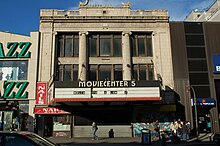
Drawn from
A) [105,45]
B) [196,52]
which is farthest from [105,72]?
[196,52]

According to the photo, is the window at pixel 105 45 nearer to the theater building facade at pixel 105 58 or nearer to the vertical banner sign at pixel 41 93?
the theater building facade at pixel 105 58

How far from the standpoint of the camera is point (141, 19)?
31281 millimetres

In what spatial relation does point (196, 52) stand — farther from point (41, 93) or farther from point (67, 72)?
point (41, 93)

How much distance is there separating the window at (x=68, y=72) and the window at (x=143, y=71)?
699 cm

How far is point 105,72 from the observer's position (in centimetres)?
3038

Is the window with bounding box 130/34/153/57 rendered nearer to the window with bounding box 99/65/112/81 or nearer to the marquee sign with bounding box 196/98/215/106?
the window with bounding box 99/65/112/81

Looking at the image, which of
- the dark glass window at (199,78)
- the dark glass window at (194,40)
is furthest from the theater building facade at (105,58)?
the dark glass window at (194,40)

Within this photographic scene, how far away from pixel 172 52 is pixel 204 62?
13.0 ft

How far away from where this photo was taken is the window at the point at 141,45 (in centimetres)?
3117

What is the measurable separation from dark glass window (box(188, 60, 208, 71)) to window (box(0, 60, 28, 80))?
1920 cm

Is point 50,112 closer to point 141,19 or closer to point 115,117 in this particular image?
point 115,117

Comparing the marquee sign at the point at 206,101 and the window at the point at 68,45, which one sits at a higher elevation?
the window at the point at 68,45

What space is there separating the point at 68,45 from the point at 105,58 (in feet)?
15.7

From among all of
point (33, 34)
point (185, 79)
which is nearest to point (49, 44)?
point (33, 34)
